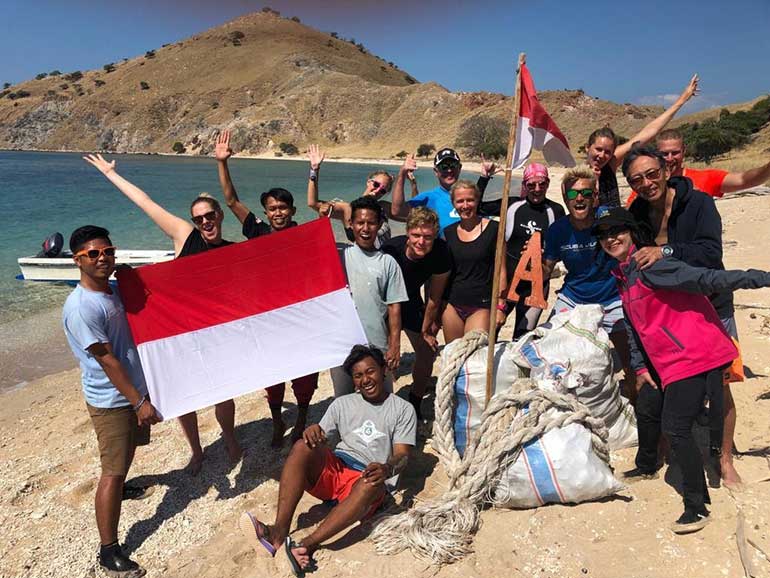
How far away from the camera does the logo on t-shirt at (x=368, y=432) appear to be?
11.0 feet

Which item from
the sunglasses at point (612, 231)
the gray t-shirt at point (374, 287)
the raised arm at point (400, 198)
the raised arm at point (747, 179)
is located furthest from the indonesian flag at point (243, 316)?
the raised arm at point (747, 179)

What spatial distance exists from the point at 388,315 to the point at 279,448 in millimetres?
1646

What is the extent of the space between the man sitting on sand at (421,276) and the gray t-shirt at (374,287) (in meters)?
0.23

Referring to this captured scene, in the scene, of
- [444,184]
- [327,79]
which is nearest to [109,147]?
[327,79]

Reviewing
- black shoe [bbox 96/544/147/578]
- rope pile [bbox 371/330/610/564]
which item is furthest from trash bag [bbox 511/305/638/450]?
black shoe [bbox 96/544/147/578]

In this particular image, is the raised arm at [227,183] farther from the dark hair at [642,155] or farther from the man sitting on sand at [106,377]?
the dark hair at [642,155]

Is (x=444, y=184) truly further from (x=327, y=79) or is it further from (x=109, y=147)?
(x=109, y=147)

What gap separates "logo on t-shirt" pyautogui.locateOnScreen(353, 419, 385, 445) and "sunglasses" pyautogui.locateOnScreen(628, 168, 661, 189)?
233cm

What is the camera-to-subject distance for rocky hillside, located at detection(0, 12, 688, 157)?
83938mm

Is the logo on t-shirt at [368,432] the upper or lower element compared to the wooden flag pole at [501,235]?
lower

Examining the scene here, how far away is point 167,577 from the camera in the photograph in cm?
307

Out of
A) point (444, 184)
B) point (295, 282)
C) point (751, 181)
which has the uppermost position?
point (444, 184)

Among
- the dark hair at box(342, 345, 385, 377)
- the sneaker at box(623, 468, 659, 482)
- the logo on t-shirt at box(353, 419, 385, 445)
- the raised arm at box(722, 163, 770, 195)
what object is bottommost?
the sneaker at box(623, 468, 659, 482)

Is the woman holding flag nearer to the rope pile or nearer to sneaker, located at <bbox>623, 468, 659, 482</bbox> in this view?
the rope pile
